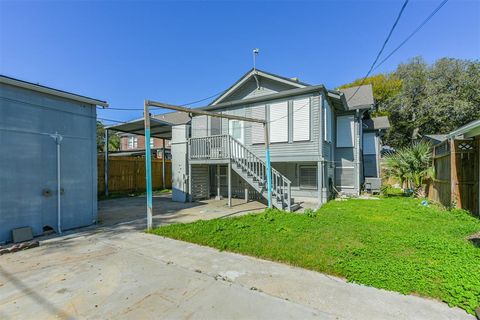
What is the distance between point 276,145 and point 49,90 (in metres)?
8.54

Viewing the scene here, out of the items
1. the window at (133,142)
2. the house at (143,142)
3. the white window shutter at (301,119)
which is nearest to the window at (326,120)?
the white window shutter at (301,119)

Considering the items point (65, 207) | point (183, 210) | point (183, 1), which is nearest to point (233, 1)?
point (183, 1)

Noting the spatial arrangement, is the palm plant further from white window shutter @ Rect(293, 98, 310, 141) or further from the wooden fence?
the wooden fence

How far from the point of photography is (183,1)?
1020 centimetres

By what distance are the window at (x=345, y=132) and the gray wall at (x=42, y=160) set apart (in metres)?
11.9

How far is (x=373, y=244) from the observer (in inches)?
195

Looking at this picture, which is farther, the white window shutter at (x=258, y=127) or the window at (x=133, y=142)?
the window at (x=133, y=142)

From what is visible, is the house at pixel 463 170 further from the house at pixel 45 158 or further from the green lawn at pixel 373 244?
the house at pixel 45 158

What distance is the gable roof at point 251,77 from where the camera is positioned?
36.8 ft

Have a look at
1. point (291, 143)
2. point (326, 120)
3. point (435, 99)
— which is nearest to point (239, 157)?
point (291, 143)

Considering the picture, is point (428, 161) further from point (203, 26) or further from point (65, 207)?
point (65, 207)

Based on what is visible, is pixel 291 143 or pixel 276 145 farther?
pixel 276 145

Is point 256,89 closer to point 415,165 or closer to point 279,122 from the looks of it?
point 279,122

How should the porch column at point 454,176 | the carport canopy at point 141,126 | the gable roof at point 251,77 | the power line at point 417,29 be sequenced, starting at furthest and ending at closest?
the carport canopy at point 141,126 < the gable roof at point 251,77 < the porch column at point 454,176 < the power line at point 417,29
